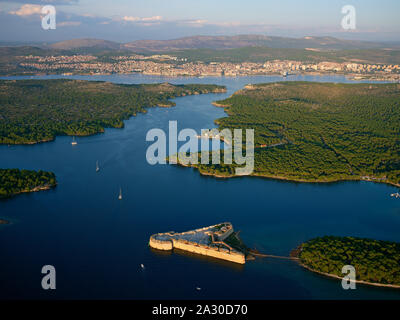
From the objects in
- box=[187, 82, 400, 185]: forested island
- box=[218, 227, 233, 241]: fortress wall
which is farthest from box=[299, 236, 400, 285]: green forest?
box=[187, 82, 400, 185]: forested island

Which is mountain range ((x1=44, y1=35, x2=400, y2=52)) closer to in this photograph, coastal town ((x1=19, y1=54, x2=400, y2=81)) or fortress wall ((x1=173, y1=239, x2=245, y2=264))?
coastal town ((x1=19, y1=54, x2=400, y2=81))

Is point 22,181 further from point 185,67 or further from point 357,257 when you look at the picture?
point 185,67

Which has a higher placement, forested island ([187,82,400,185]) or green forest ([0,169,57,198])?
forested island ([187,82,400,185])

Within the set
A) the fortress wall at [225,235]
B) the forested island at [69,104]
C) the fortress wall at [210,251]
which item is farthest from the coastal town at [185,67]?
the fortress wall at [210,251]

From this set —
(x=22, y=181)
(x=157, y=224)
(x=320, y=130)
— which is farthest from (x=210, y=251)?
(x=320, y=130)

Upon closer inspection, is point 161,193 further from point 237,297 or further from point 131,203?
point 237,297

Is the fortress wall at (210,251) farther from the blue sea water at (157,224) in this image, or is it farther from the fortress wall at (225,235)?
the fortress wall at (225,235)

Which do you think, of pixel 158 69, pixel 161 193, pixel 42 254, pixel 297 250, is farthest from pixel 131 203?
pixel 158 69
